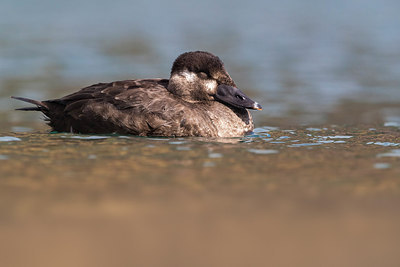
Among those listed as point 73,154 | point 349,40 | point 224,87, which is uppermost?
point 349,40

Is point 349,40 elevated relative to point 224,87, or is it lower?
elevated

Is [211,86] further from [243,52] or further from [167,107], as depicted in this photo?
[243,52]

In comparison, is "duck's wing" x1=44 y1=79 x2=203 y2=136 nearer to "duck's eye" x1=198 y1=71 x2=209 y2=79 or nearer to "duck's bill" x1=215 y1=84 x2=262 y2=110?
"duck's eye" x1=198 y1=71 x2=209 y2=79

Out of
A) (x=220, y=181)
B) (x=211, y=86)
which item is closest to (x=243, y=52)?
(x=211, y=86)

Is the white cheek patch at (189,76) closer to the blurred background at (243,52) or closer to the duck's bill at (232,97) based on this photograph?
the duck's bill at (232,97)

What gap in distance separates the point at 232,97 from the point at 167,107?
1.02 meters

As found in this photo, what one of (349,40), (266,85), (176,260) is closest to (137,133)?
(176,260)

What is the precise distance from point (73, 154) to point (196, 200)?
2310 millimetres

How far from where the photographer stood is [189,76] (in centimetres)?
928

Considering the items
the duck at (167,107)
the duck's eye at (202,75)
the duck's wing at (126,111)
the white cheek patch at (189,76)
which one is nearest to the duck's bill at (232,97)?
the duck at (167,107)

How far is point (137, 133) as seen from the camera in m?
8.81

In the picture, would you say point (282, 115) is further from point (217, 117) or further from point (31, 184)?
point (31, 184)

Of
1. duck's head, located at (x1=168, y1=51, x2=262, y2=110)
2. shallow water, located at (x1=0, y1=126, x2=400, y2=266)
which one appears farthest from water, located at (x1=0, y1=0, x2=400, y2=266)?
duck's head, located at (x1=168, y1=51, x2=262, y2=110)

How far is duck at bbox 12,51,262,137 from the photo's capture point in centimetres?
880
